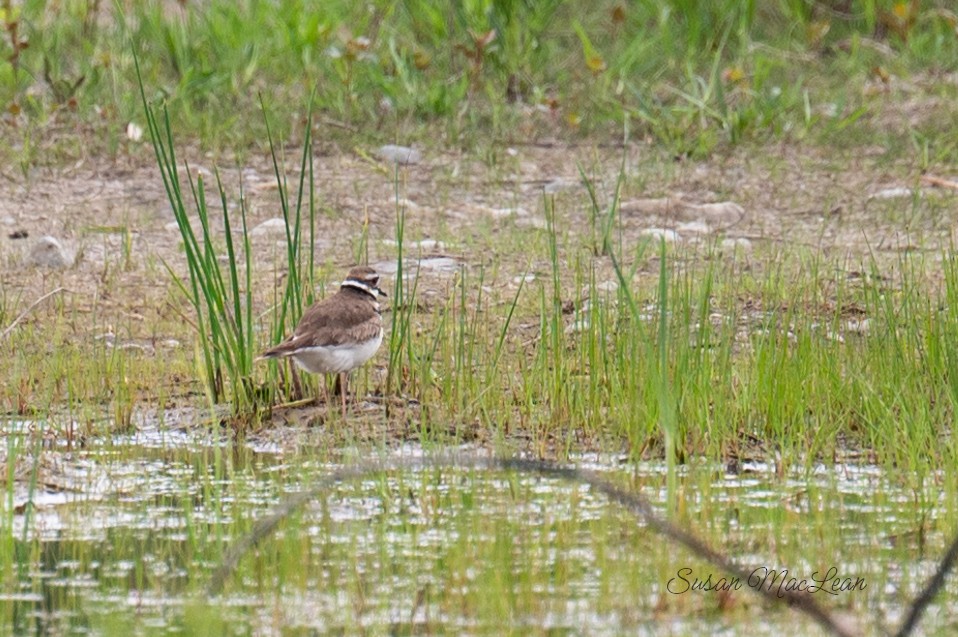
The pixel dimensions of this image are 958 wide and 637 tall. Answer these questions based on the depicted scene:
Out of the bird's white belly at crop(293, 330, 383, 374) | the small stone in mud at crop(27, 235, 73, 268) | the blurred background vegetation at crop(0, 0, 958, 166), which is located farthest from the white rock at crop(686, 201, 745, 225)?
the bird's white belly at crop(293, 330, 383, 374)

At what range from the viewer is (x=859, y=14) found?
11.4m

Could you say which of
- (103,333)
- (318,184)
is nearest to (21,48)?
(318,184)

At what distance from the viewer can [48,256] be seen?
7.78 metres

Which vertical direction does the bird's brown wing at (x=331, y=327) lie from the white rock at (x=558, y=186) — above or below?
below

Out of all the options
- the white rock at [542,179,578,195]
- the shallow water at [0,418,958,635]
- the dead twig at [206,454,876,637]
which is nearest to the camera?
the dead twig at [206,454,876,637]

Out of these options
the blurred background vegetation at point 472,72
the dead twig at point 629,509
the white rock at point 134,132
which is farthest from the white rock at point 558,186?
the dead twig at point 629,509

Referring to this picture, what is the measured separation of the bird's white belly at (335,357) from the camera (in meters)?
5.48

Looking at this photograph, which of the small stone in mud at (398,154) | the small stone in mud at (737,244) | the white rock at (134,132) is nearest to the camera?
the small stone in mud at (737,244)

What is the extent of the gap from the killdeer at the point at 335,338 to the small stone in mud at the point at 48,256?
226 cm

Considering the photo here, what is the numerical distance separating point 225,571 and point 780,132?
21.1 feet

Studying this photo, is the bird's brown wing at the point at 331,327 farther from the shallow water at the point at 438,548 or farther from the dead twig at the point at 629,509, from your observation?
the dead twig at the point at 629,509

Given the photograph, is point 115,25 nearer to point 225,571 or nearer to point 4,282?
point 4,282

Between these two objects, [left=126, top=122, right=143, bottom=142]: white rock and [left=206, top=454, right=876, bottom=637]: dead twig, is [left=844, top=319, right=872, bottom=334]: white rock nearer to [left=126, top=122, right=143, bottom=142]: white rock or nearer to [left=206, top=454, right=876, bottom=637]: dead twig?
[left=206, top=454, right=876, bottom=637]: dead twig

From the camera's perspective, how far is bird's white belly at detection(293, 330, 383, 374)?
5480mm
